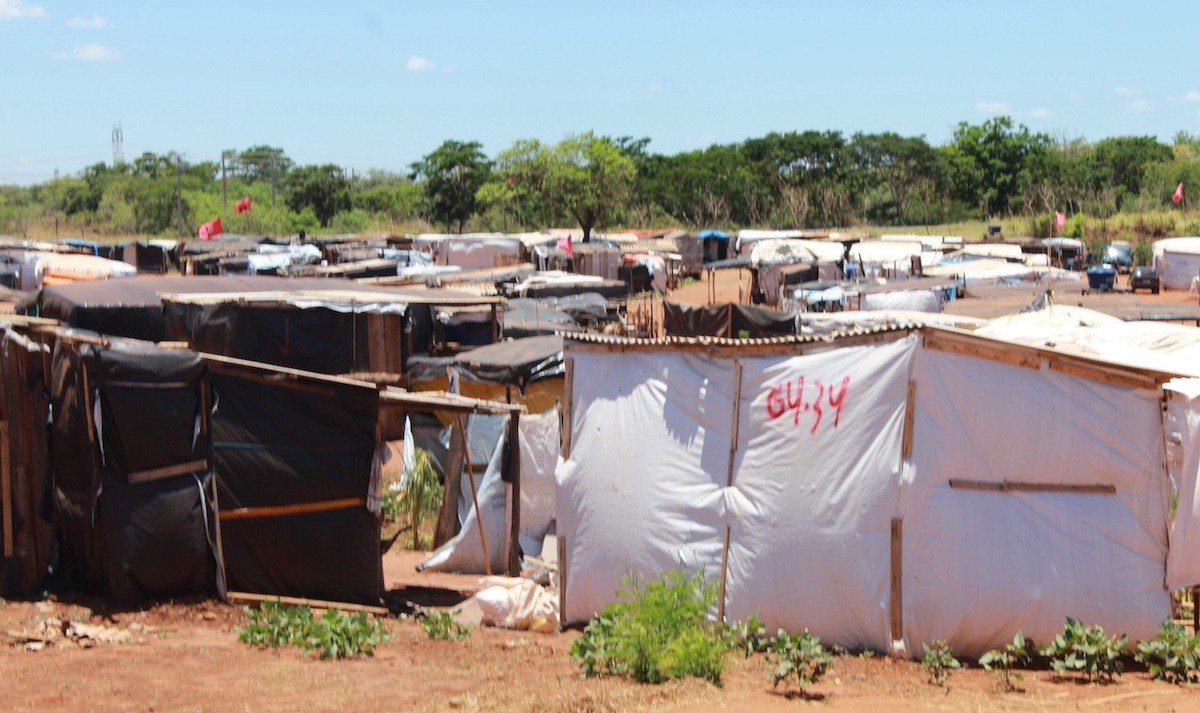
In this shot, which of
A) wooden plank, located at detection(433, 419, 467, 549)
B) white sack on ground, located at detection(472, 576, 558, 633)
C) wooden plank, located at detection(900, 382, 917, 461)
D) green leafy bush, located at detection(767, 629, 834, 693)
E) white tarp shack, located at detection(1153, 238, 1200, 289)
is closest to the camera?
green leafy bush, located at detection(767, 629, 834, 693)

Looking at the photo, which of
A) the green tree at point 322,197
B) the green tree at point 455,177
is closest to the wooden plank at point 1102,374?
the green tree at point 455,177

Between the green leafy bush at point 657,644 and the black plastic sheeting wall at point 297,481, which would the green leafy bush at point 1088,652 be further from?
the black plastic sheeting wall at point 297,481

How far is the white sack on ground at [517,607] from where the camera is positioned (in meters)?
9.16

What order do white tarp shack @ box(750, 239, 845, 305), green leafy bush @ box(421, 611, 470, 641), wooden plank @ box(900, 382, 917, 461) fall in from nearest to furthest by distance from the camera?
wooden plank @ box(900, 382, 917, 461)
green leafy bush @ box(421, 611, 470, 641)
white tarp shack @ box(750, 239, 845, 305)

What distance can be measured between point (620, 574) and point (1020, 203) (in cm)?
6747

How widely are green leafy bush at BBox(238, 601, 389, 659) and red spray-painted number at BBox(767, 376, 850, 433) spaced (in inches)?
115

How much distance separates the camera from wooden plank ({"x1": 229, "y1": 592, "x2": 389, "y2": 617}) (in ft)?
29.6

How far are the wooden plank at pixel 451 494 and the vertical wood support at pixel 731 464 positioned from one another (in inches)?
172

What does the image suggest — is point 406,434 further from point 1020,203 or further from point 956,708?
point 1020,203

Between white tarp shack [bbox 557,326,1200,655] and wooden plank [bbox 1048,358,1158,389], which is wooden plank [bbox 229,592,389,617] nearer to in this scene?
white tarp shack [bbox 557,326,1200,655]

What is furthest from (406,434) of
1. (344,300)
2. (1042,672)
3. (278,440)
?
(1042,672)

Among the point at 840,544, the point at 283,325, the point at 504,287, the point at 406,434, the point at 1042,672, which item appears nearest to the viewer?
the point at 1042,672

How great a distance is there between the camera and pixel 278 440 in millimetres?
9289

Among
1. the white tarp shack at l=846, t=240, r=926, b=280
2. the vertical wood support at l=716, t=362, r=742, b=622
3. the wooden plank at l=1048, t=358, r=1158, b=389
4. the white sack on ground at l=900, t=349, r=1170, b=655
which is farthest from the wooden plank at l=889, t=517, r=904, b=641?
the white tarp shack at l=846, t=240, r=926, b=280
